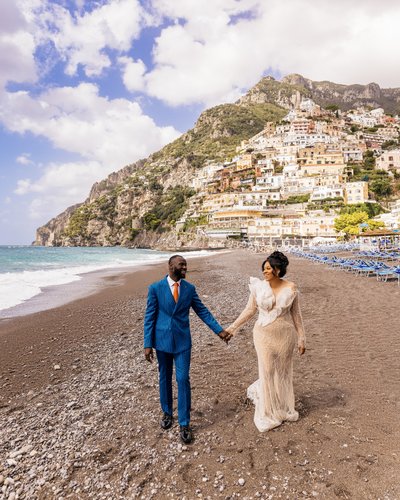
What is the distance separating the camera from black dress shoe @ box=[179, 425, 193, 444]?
11.5 feet

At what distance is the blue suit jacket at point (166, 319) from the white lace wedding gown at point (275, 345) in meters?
0.69

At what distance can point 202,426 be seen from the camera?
386 centimetres

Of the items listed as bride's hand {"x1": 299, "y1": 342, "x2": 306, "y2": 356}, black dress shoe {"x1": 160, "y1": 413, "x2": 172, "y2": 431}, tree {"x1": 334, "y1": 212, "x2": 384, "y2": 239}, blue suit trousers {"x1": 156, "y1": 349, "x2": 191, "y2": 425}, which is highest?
tree {"x1": 334, "y1": 212, "x2": 384, "y2": 239}

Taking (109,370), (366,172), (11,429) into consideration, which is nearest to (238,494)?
(11,429)

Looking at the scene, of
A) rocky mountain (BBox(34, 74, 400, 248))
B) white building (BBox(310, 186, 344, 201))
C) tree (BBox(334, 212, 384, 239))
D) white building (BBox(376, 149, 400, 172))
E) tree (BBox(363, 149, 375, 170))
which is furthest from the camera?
rocky mountain (BBox(34, 74, 400, 248))

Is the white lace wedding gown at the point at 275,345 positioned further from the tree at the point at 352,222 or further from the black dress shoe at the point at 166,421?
the tree at the point at 352,222

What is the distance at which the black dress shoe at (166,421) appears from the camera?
3.81m

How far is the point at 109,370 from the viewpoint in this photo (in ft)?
18.8

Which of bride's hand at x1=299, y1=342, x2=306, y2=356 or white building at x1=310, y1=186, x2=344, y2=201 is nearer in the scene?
bride's hand at x1=299, y1=342, x2=306, y2=356

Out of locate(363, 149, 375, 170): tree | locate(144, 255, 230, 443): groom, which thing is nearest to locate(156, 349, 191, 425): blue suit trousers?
locate(144, 255, 230, 443): groom

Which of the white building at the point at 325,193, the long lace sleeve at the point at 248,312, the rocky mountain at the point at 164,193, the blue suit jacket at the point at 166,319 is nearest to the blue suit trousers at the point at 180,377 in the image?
the blue suit jacket at the point at 166,319

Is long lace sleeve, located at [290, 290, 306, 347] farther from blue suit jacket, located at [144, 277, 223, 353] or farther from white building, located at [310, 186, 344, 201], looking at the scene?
white building, located at [310, 186, 344, 201]

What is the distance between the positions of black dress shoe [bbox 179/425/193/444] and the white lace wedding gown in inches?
30.6

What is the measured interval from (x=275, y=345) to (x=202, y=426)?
53.0 inches
